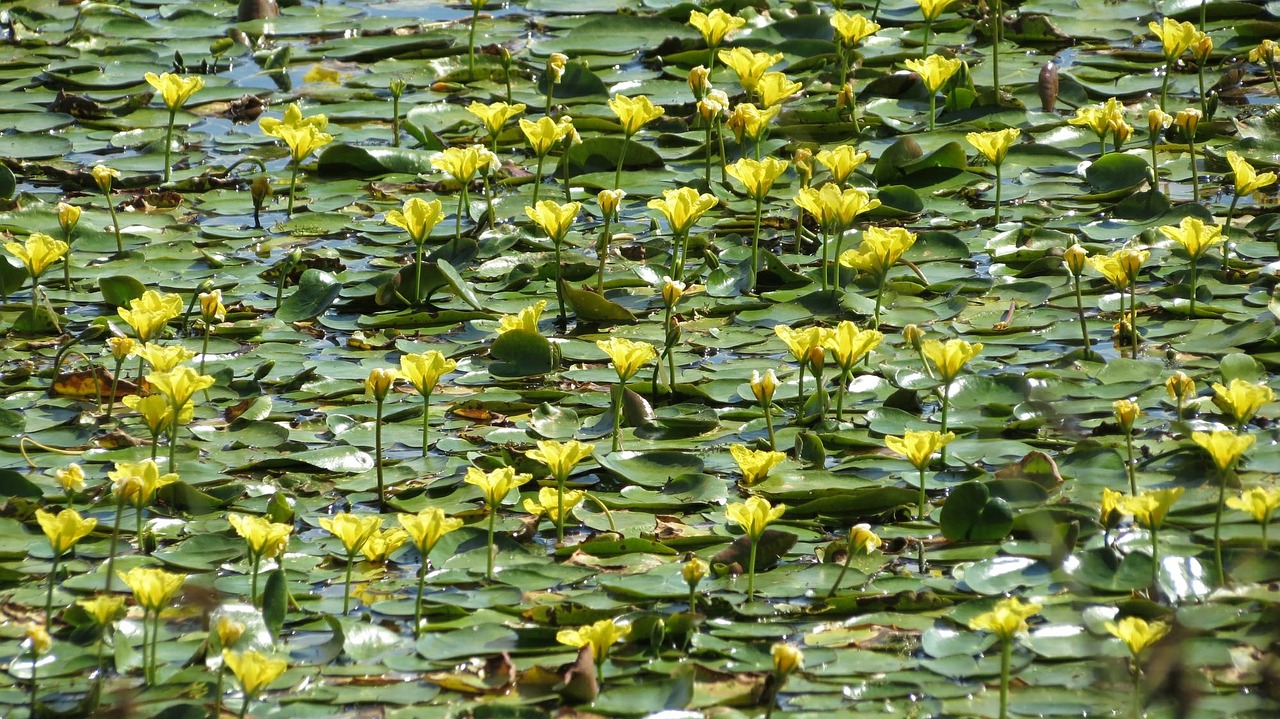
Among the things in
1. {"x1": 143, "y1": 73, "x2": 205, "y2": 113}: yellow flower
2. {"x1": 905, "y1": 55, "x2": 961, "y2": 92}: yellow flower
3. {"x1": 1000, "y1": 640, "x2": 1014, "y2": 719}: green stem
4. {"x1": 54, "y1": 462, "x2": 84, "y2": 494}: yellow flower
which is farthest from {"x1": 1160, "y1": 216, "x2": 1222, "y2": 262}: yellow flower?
{"x1": 143, "y1": 73, "x2": 205, "y2": 113}: yellow flower

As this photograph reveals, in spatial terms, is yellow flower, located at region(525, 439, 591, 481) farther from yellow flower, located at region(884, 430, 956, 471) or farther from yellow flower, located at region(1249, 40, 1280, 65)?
yellow flower, located at region(1249, 40, 1280, 65)

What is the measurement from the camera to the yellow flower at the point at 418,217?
3533 mm

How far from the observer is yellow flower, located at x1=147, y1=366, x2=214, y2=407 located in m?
2.70

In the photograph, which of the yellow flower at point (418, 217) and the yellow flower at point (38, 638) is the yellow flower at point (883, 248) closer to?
the yellow flower at point (418, 217)

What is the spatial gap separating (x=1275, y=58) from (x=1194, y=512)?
2320mm

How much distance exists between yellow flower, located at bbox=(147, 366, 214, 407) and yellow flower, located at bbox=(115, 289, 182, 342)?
29 cm

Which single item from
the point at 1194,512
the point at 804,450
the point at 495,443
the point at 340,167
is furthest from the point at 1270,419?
the point at 340,167

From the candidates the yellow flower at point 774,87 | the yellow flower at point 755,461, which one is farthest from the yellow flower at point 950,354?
the yellow flower at point 774,87

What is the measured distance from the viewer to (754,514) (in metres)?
2.38

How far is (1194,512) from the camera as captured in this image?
2.61 m

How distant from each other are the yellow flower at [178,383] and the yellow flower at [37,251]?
34.0 inches

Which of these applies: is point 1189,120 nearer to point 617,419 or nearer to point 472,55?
point 617,419

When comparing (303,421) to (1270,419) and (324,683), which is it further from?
(1270,419)

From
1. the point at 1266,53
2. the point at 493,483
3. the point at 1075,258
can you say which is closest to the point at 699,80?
the point at 1075,258
